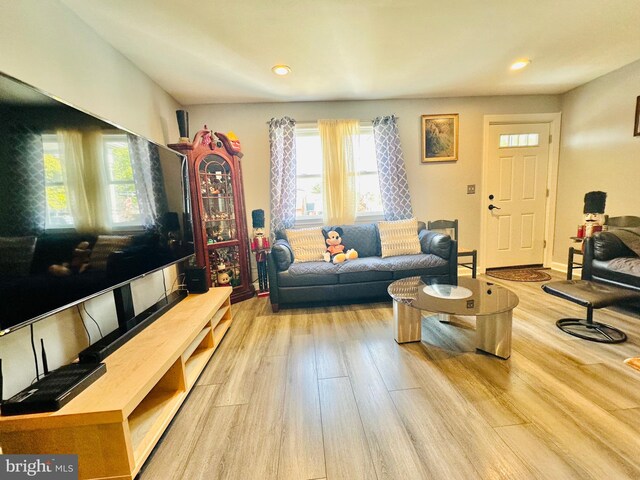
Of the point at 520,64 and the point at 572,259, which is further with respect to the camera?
the point at 572,259

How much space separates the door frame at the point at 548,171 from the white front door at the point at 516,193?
4 centimetres

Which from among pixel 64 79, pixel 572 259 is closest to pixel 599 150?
pixel 572 259

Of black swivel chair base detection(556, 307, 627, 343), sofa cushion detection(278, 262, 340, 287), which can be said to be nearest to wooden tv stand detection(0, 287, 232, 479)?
sofa cushion detection(278, 262, 340, 287)

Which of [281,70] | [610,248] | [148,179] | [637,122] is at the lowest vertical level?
[610,248]

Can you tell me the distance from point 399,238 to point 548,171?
2.53 m

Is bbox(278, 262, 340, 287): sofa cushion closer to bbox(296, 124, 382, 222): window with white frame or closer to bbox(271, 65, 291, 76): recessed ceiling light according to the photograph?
bbox(296, 124, 382, 222): window with white frame

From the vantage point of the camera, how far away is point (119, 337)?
1474 mm

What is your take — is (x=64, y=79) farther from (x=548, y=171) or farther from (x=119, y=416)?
(x=548, y=171)

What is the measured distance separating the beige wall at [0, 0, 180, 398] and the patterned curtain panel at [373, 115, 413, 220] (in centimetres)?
262

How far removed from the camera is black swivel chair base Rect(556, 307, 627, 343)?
6.49ft

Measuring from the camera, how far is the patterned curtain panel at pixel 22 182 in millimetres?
1003

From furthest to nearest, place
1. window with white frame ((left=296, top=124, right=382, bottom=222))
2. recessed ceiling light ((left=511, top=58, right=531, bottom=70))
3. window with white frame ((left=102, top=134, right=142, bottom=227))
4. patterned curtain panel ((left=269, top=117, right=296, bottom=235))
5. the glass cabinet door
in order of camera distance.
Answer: window with white frame ((left=296, top=124, right=382, bottom=222)) → patterned curtain panel ((left=269, top=117, right=296, bottom=235)) → the glass cabinet door → recessed ceiling light ((left=511, top=58, right=531, bottom=70)) → window with white frame ((left=102, top=134, right=142, bottom=227))

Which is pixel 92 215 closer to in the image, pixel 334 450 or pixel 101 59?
pixel 101 59

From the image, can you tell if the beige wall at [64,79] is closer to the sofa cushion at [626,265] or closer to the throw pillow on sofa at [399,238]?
the throw pillow on sofa at [399,238]
